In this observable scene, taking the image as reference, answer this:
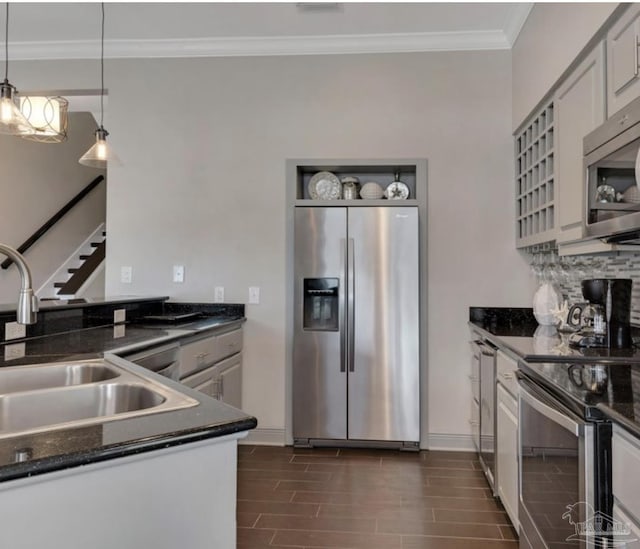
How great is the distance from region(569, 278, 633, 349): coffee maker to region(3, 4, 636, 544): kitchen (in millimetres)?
1356

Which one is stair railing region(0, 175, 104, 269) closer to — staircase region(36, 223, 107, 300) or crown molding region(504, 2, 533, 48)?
staircase region(36, 223, 107, 300)

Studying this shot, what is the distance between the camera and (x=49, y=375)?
167 cm

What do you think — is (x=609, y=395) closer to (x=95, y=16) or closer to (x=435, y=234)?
(x=435, y=234)

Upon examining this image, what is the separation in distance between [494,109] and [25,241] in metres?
4.81

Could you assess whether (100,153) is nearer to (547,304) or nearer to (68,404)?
(68,404)

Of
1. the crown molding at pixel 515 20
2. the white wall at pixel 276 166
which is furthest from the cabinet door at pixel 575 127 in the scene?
the white wall at pixel 276 166

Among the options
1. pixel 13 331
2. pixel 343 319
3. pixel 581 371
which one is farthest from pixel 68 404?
pixel 343 319

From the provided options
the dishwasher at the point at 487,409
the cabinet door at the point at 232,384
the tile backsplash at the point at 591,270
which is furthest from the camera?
the cabinet door at the point at 232,384

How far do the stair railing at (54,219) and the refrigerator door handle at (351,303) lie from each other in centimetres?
344

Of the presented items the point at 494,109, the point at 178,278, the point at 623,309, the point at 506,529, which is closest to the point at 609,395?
the point at 623,309

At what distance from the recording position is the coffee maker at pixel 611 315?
2.03 metres

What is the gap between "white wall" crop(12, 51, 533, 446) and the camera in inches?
137

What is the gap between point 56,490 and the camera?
799mm

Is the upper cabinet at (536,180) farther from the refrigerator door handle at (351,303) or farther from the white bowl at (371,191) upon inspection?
the refrigerator door handle at (351,303)
